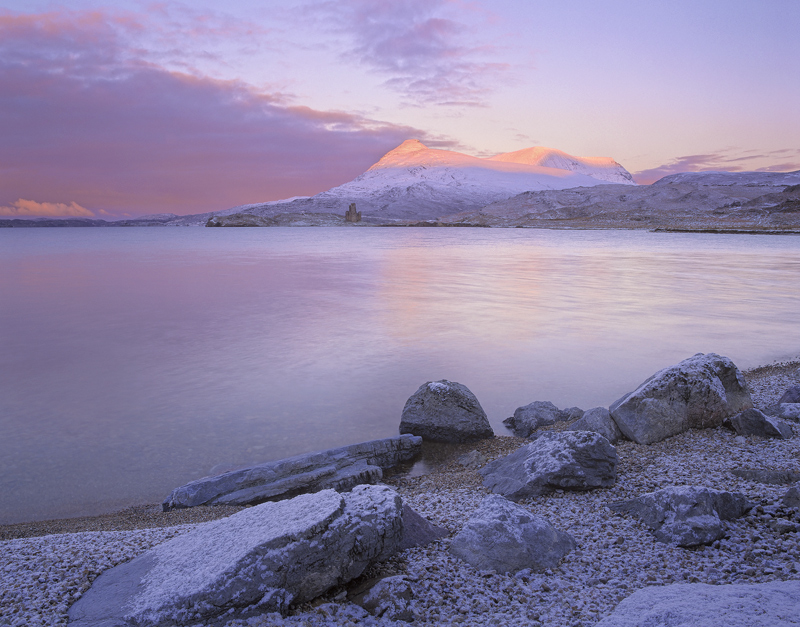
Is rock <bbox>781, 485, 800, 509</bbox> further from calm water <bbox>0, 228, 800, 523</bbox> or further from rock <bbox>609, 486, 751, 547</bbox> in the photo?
calm water <bbox>0, 228, 800, 523</bbox>

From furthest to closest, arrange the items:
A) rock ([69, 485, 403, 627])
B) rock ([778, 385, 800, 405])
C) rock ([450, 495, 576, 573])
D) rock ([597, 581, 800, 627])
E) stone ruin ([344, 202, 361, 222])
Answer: stone ruin ([344, 202, 361, 222])
rock ([778, 385, 800, 405])
rock ([450, 495, 576, 573])
rock ([69, 485, 403, 627])
rock ([597, 581, 800, 627])

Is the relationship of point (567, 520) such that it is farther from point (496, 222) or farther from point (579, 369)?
point (496, 222)

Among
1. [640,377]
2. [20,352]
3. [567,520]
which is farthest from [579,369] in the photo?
[20,352]

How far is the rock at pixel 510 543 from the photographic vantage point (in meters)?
2.70

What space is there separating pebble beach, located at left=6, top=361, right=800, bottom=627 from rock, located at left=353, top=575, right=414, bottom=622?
4 centimetres

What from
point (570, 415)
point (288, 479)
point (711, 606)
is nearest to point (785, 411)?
point (570, 415)

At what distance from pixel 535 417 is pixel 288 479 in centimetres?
279

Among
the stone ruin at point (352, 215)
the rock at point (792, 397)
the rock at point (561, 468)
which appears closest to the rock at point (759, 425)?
the rock at point (792, 397)

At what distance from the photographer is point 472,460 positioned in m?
4.93

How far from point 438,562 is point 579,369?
6.07m

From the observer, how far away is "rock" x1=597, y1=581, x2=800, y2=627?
1995 millimetres

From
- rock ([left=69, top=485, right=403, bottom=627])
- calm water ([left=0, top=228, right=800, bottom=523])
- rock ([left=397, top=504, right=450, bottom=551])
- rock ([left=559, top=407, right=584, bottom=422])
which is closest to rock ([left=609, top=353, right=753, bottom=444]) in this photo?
rock ([left=559, top=407, right=584, bottom=422])

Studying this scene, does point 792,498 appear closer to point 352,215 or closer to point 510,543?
point 510,543

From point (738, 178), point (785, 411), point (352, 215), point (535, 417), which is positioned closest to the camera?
point (785, 411)
